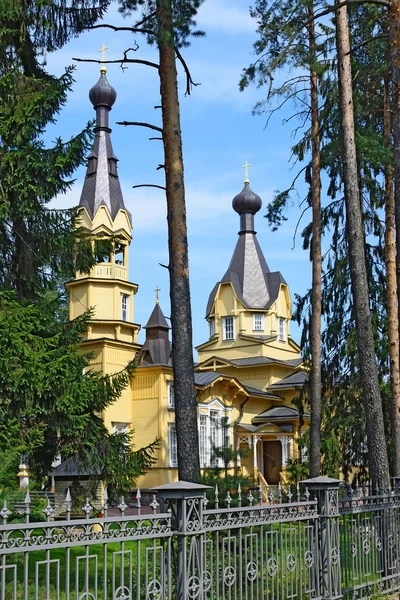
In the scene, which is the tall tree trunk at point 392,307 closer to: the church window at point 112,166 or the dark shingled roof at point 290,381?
the church window at point 112,166

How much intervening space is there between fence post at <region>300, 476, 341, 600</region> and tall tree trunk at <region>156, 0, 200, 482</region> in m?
1.74

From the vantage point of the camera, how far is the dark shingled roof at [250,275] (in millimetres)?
41719

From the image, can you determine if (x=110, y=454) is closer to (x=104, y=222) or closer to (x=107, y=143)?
(x=104, y=222)

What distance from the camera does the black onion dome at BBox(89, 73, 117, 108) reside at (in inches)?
1337

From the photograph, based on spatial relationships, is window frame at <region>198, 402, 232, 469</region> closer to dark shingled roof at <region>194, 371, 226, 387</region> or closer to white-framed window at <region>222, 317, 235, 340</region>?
dark shingled roof at <region>194, 371, 226, 387</region>

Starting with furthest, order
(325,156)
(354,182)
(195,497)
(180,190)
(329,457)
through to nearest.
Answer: (329,457) < (325,156) < (354,182) < (180,190) < (195,497)

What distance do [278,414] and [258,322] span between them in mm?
6539

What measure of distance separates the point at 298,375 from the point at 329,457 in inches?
695

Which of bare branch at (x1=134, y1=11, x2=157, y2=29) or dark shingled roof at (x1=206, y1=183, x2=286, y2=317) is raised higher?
dark shingled roof at (x1=206, y1=183, x2=286, y2=317)

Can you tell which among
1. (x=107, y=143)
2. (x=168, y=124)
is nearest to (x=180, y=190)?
(x=168, y=124)

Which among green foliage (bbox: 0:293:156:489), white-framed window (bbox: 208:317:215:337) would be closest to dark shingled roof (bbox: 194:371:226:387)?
white-framed window (bbox: 208:317:215:337)

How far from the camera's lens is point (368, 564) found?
927 centimetres

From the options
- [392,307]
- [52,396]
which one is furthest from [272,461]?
[52,396]

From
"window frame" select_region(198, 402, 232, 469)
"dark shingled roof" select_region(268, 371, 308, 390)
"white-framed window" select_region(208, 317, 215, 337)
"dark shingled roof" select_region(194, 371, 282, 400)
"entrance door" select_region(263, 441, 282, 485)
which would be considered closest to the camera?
"window frame" select_region(198, 402, 232, 469)
